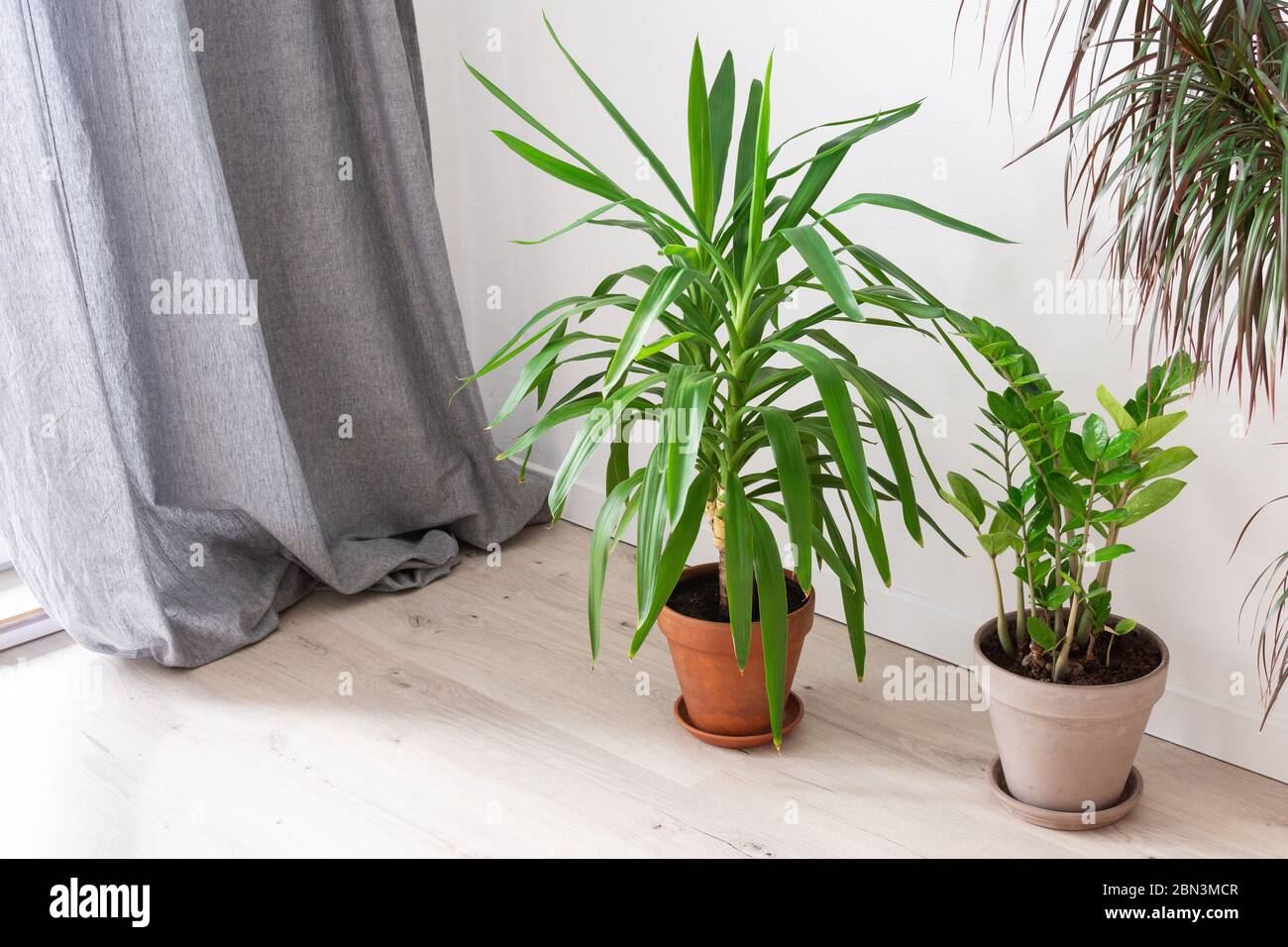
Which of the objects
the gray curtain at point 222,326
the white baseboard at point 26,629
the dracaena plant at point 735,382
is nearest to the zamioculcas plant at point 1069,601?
the dracaena plant at point 735,382

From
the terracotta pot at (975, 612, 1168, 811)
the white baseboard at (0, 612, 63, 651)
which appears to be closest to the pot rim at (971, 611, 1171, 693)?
the terracotta pot at (975, 612, 1168, 811)

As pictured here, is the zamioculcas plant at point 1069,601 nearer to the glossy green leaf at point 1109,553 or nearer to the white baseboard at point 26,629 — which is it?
the glossy green leaf at point 1109,553

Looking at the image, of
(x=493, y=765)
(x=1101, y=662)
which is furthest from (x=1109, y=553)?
(x=493, y=765)

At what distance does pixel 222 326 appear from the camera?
2.21 meters

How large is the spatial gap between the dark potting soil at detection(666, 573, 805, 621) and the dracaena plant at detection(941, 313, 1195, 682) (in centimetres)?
34

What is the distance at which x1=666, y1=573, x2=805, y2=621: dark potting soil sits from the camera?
74.9 inches

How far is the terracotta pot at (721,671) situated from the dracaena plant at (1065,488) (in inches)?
12.6

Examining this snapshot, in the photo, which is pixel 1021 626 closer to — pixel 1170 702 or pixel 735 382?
pixel 1170 702

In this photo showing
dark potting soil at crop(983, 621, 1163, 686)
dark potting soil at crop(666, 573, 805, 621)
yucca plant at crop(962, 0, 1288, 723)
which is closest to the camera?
yucca plant at crop(962, 0, 1288, 723)

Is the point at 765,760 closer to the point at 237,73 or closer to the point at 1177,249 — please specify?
the point at 1177,249

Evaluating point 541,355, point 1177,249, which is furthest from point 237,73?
point 1177,249

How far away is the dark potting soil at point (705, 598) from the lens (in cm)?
190

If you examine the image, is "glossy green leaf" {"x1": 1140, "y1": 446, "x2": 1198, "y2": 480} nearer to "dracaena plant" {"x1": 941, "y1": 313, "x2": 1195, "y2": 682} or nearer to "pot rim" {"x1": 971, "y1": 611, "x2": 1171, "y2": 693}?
"dracaena plant" {"x1": 941, "y1": 313, "x2": 1195, "y2": 682}
